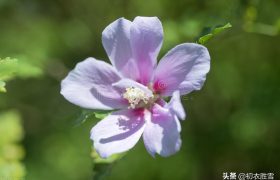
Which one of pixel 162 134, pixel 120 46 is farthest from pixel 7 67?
pixel 162 134

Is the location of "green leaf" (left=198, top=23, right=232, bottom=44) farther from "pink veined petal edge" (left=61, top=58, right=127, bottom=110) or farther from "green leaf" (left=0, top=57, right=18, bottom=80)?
"green leaf" (left=0, top=57, right=18, bottom=80)

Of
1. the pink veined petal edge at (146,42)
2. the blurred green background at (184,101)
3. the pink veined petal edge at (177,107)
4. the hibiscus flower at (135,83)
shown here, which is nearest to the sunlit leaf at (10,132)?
the blurred green background at (184,101)

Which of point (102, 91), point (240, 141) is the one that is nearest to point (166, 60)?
point (102, 91)

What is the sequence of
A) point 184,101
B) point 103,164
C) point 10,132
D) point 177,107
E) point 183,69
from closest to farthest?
point 177,107 → point 183,69 → point 103,164 → point 10,132 → point 184,101

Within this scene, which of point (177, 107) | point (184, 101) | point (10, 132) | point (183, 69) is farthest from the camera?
point (184, 101)

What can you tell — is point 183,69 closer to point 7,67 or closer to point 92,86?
point 92,86

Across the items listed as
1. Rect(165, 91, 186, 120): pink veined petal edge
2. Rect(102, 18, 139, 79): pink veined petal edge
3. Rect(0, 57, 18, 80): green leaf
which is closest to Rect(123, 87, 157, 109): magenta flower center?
Rect(102, 18, 139, 79): pink veined petal edge
